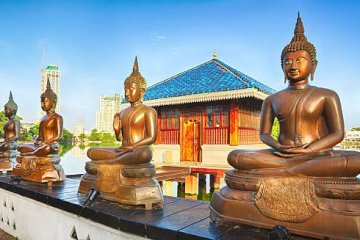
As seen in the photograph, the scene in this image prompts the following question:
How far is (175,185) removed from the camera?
12.8m

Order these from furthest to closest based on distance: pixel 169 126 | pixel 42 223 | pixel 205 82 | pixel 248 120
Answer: pixel 169 126 → pixel 248 120 → pixel 205 82 → pixel 42 223

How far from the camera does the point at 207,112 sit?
1069 cm

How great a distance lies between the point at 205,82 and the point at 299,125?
842cm

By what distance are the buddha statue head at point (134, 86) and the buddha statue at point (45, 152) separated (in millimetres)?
1875

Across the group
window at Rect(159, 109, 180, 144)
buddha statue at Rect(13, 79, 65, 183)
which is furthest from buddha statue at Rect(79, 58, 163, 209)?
window at Rect(159, 109, 180, 144)

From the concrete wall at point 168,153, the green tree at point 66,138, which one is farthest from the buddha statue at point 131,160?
the green tree at point 66,138

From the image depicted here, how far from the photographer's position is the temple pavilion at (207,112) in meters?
9.64

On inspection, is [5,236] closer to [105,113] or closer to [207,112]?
[207,112]

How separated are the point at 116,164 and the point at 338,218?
1985mm

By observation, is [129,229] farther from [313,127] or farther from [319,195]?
[313,127]

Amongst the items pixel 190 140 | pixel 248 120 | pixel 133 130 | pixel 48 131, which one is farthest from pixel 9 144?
pixel 248 120

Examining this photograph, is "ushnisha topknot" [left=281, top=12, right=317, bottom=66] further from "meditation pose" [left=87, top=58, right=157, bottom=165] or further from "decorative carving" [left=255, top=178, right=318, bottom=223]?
"meditation pose" [left=87, top=58, right=157, bottom=165]

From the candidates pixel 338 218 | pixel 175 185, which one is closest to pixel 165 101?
pixel 175 185

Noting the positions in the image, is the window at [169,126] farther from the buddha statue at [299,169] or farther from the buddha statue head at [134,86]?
the buddha statue at [299,169]
